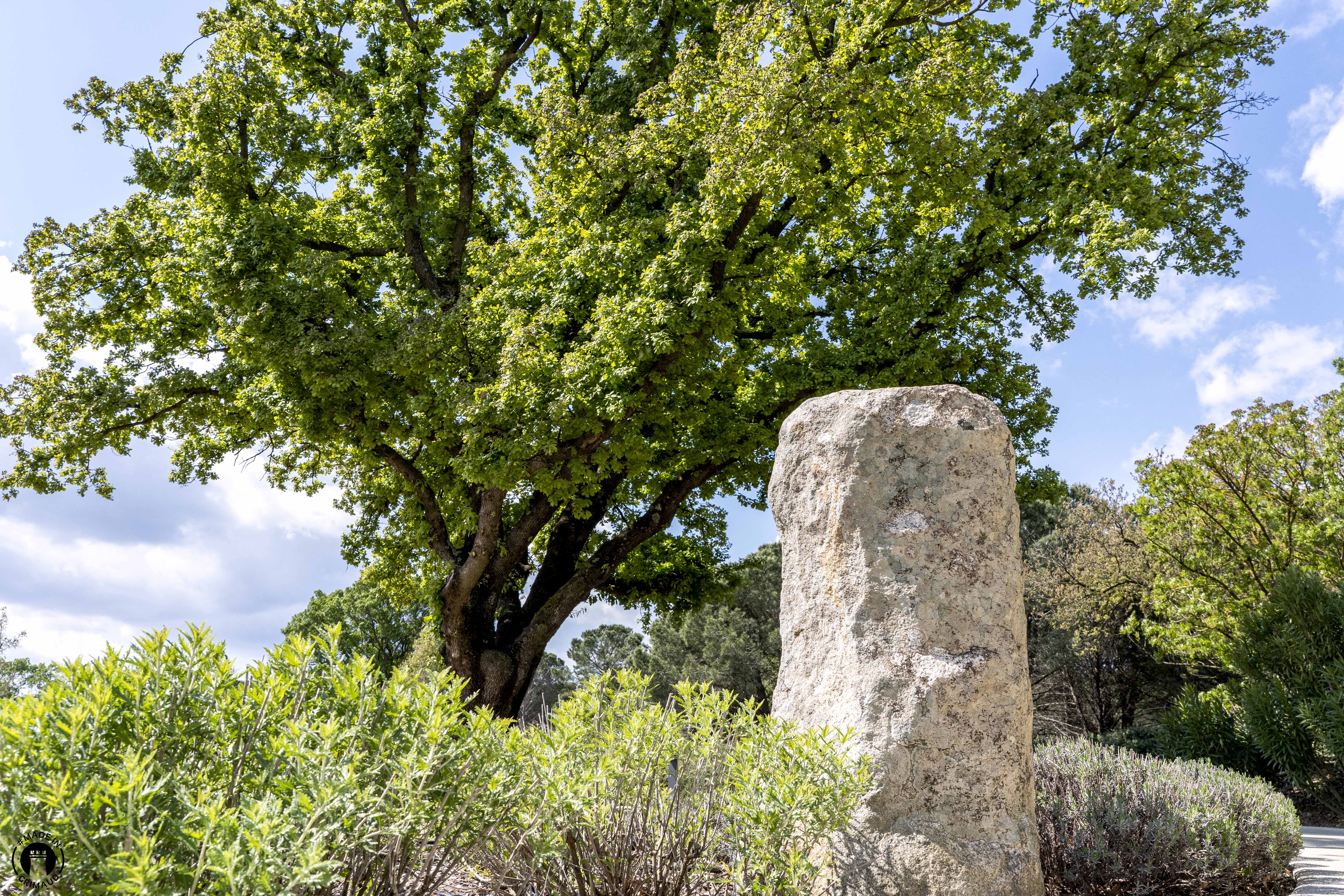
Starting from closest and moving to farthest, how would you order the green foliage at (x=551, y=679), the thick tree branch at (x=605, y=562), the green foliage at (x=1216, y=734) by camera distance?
1. the green foliage at (x=1216, y=734)
2. the thick tree branch at (x=605, y=562)
3. the green foliage at (x=551, y=679)

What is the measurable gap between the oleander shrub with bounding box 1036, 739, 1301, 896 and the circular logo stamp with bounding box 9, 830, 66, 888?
5.60m

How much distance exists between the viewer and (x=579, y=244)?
12.8m

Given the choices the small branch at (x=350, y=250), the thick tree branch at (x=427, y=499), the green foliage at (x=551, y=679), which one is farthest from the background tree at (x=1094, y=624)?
the green foliage at (x=551, y=679)

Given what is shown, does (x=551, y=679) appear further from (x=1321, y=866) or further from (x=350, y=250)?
(x=1321, y=866)

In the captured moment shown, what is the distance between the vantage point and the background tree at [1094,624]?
792 inches

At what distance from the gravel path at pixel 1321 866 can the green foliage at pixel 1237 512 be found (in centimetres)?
561

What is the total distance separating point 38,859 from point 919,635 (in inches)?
159

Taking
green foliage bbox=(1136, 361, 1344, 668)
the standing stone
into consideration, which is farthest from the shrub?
the standing stone

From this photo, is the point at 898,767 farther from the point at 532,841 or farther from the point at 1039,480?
the point at 1039,480

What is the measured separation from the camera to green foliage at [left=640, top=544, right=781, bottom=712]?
28328 mm

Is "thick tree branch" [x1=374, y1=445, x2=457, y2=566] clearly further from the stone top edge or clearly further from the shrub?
the shrub

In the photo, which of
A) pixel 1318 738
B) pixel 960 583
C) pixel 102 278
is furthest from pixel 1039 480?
pixel 102 278

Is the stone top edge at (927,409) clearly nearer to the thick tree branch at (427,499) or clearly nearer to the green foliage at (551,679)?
the thick tree branch at (427,499)

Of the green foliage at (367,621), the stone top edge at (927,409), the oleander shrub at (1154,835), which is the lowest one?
the oleander shrub at (1154,835)
